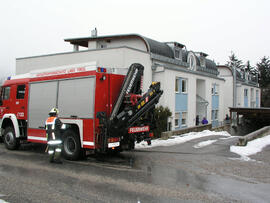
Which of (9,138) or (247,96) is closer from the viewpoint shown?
(9,138)

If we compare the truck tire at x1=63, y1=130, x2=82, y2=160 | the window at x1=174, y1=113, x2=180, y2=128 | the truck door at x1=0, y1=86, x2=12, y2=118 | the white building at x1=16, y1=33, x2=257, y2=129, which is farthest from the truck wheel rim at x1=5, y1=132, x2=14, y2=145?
the window at x1=174, y1=113, x2=180, y2=128

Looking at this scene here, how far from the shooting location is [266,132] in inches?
586

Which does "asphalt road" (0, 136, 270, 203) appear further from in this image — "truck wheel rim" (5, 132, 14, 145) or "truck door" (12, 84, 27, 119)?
"truck door" (12, 84, 27, 119)

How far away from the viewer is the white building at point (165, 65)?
1963 centimetres

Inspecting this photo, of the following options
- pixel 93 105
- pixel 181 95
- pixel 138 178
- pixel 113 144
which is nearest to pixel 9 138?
pixel 93 105

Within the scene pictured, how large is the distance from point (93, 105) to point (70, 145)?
5.77ft

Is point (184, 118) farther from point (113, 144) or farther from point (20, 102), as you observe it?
point (113, 144)

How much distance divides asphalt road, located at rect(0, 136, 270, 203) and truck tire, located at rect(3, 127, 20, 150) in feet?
2.03

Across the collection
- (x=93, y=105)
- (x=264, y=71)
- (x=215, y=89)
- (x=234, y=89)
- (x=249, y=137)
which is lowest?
(x=249, y=137)

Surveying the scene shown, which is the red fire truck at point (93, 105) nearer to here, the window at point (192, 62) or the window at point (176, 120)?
the window at point (176, 120)

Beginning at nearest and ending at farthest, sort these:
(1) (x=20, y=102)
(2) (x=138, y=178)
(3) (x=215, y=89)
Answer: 1. (2) (x=138, y=178)
2. (1) (x=20, y=102)
3. (3) (x=215, y=89)

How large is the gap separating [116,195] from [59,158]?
3734 mm

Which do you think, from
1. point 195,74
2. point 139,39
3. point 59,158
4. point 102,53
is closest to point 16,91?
point 59,158

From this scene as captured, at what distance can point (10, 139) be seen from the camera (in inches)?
436
